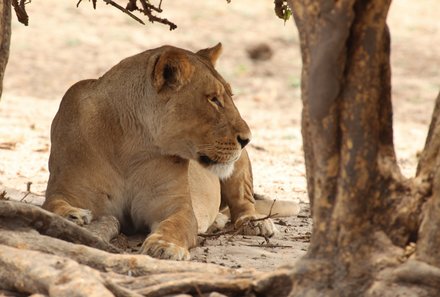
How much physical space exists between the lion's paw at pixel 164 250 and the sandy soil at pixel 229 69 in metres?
1.82

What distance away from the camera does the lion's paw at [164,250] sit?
453cm

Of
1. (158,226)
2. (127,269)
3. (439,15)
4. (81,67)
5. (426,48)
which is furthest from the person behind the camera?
(439,15)

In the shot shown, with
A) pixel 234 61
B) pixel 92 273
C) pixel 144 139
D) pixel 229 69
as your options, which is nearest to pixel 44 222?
pixel 92 273

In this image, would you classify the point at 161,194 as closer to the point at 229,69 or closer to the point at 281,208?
the point at 281,208

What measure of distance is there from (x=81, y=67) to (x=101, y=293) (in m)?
10.1

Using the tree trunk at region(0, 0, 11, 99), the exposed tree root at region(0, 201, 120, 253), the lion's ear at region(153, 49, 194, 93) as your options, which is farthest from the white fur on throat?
the tree trunk at region(0, 0, 11, 99)

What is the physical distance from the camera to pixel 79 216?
4.86 m

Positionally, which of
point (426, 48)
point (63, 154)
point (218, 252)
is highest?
point (426, 48)

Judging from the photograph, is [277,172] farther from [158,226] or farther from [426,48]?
[426,48]

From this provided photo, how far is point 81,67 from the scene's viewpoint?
1311 cm

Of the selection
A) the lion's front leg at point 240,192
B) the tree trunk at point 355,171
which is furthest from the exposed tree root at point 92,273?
the lion's front leg at point 240,192

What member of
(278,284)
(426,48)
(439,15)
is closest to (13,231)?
(278,284)

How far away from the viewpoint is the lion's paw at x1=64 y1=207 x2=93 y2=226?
15.9ft

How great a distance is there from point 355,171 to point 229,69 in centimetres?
1044
